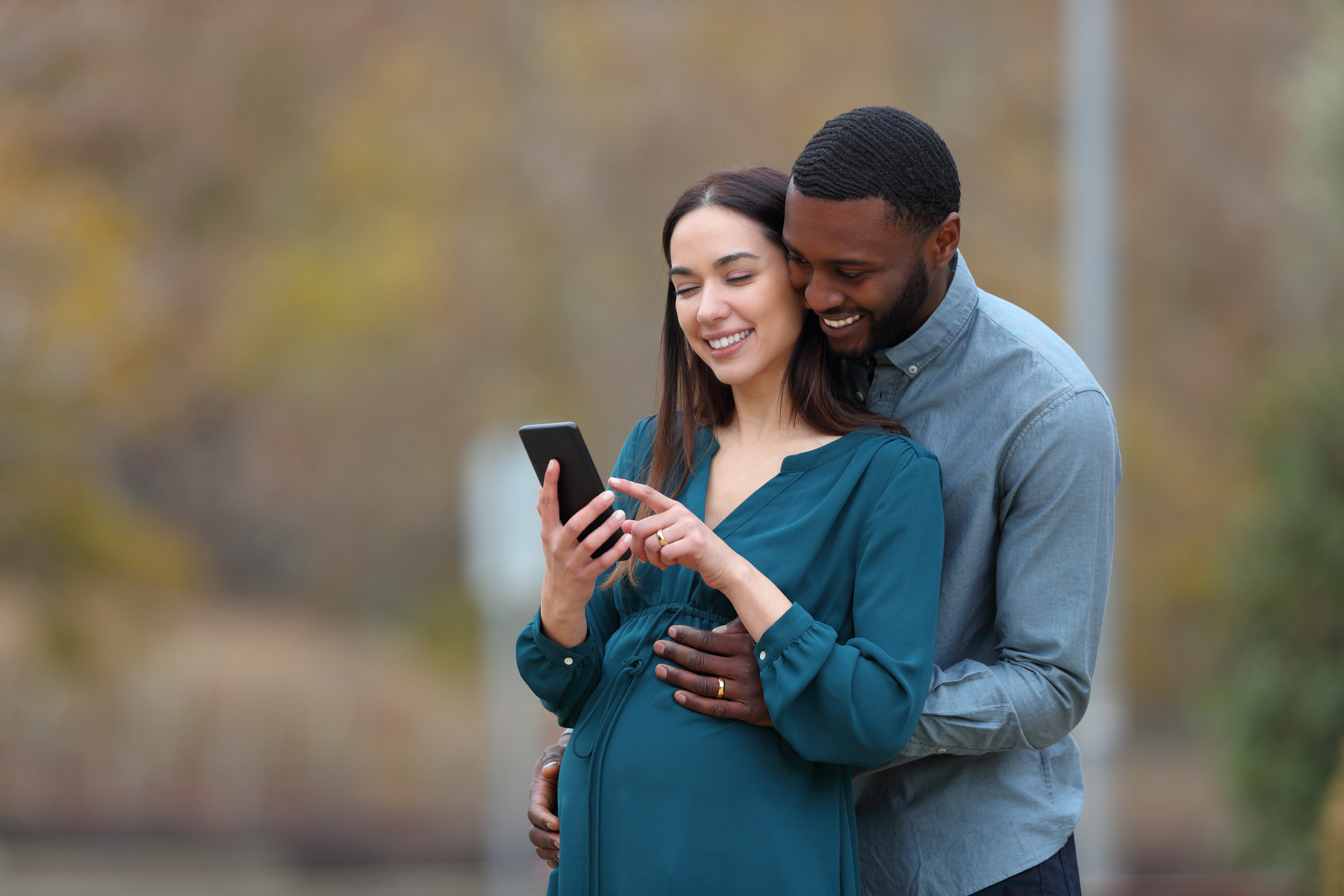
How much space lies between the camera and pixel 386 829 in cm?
1541

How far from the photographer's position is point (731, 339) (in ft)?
8.27

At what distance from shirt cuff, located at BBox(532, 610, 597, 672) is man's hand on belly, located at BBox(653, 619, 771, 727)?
0.64 ft

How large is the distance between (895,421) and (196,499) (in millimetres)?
18383

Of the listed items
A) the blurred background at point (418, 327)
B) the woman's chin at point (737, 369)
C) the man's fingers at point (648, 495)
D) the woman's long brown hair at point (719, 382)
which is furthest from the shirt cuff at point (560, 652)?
the blurred background at point (418, 327)

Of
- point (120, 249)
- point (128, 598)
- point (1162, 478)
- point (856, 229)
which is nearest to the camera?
point (856, 229)

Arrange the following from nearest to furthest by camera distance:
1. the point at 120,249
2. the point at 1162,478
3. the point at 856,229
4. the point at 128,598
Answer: the point at 856,229, the point at 120,249, the point at 128,598, the point at 1162,478

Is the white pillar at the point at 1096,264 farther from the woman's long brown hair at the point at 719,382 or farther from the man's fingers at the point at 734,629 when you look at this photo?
the man's fingers at the point at 734,629

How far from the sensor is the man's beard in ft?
8.11

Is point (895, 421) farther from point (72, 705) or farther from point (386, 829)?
point (72, 705)

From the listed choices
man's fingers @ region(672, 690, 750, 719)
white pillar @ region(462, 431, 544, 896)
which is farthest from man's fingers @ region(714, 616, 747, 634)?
white pillar @ region(462, 431, 544, 896)

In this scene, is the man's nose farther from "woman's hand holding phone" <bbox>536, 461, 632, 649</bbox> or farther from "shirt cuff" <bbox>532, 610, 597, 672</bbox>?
"shirt cuff" <bbox>532, 610, 597, 672</bbox>

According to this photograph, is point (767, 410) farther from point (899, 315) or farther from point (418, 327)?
point (418, 327)

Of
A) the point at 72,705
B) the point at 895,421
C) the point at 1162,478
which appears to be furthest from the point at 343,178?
the point at 895,421

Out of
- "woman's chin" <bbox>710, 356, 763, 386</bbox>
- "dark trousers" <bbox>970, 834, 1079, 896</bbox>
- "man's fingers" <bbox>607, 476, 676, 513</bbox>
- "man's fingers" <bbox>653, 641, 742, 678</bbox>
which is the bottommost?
"dark trousers" <bbox>970, 834, 1079, 896</bbox>
